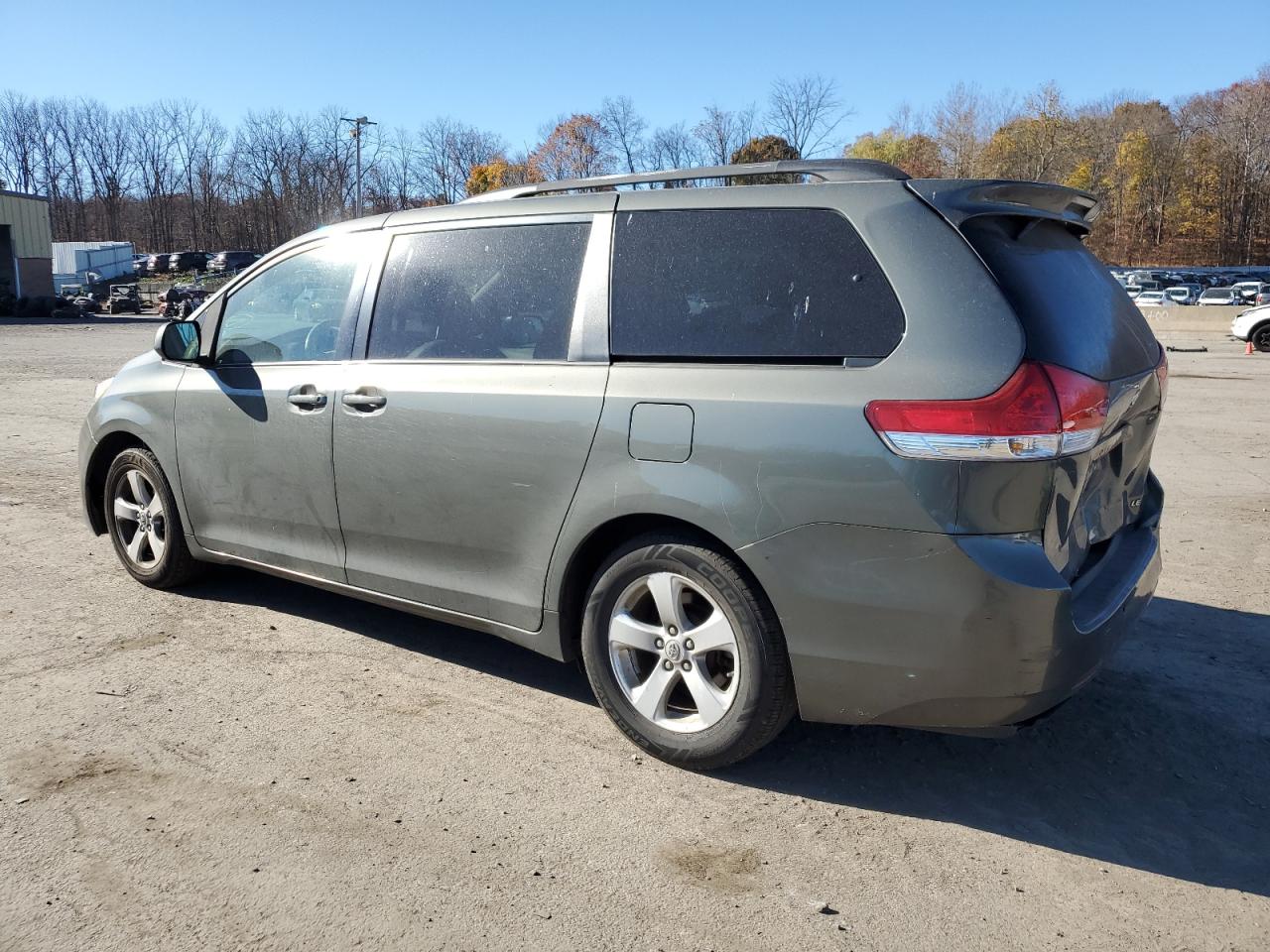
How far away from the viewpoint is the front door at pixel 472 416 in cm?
364

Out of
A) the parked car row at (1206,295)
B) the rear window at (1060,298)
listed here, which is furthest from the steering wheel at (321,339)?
the parked car row at (1206,295)

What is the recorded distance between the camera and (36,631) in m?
4.73

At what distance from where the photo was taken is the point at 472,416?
3816 millimetres

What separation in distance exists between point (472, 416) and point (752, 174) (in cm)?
132

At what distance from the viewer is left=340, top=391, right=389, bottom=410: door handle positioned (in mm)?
4090

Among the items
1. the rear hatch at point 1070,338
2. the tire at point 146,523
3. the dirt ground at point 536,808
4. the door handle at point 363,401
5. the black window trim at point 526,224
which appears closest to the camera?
the dirt ground at point 536,808

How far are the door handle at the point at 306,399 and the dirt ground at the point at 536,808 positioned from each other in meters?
1.10

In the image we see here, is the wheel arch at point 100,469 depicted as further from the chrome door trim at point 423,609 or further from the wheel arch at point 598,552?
the wheel arch at point 598,552

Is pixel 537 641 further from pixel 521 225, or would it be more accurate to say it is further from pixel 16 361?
pixel 16 361

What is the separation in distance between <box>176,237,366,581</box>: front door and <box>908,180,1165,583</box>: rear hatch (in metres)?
2.50

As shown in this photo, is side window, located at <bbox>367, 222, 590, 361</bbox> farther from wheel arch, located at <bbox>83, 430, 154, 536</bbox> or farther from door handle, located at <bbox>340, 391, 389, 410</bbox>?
wheel arch, located at <bbox>83, 430, 154, 536</bbox>

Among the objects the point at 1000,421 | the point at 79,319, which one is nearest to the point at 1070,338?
the point at 1000,421

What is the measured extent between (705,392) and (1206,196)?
344 ft

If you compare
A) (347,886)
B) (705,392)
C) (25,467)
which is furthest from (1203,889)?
(25,467)
